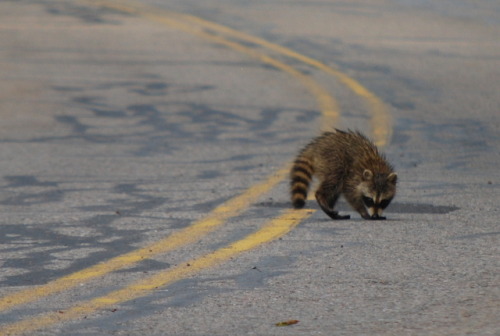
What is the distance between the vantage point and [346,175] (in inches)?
352

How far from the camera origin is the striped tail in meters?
8.98

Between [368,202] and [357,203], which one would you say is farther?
[357,203]

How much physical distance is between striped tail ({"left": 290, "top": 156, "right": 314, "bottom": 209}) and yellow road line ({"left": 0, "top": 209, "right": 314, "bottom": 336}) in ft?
0.33

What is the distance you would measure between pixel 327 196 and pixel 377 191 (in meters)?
0.42

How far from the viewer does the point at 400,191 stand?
9.65 metres

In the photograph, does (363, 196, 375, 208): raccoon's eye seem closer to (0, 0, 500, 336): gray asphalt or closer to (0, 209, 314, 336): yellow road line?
(0, 0, 500, 336): gray asphalt

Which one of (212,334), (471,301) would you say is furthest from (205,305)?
(471,301)

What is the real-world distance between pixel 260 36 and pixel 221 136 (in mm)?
10159

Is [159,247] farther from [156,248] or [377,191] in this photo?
[377,191]

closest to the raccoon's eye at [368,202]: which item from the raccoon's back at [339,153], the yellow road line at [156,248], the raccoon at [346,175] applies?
the raccoon at [346,175]

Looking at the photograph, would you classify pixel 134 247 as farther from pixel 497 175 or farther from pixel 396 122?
pixel 396 122

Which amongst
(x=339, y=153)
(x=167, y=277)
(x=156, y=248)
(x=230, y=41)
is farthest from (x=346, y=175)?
(x=230, y=41)

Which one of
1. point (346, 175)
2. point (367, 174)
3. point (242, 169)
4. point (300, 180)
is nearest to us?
point (367, 174)

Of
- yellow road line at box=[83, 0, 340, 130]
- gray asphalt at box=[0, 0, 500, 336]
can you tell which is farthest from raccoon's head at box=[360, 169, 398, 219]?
yellow road line at box=[83, 0, 340, 130]
